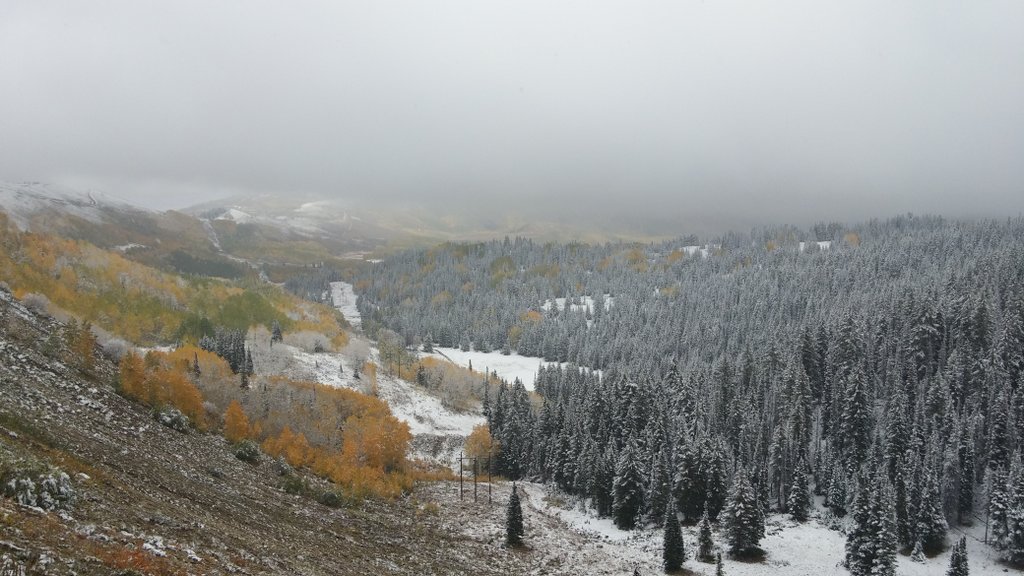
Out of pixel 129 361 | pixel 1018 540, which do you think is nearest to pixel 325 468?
pixel 129 361

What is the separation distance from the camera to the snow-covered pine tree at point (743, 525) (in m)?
69.1

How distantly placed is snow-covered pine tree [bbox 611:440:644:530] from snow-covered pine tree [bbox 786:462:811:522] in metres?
21.1

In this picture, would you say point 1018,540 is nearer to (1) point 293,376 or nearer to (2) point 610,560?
(2) point 610,560

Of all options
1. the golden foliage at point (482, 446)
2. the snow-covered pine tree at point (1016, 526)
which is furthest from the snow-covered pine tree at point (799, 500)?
the golden foliage at point (482, 446)

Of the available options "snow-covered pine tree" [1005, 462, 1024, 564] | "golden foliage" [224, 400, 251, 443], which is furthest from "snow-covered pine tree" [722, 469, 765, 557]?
"golden foliage" [224, 400, 251, 443]

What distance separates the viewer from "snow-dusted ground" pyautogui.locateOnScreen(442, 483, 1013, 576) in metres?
64.2

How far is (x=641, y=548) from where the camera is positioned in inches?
2862

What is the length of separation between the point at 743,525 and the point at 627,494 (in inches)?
717

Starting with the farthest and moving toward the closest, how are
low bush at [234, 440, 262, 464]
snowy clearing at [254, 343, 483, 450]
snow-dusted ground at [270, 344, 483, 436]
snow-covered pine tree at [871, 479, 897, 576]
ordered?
snow-dusted ground at [270, 344, 483, 436], snowy clearing at [254, 343, 483, 450], low bush at [234, 440, 262, 464], snow-covered pine tree at [871, 479, 897, 576]

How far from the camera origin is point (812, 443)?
101188mm

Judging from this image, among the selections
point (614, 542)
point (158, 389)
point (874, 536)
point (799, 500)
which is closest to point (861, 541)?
point (874, 536)

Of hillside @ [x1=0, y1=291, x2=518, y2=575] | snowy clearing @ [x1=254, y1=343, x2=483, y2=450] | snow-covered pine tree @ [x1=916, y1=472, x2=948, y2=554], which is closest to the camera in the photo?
hillside @ [x1=0, y1=291, x2=518, y2=575]

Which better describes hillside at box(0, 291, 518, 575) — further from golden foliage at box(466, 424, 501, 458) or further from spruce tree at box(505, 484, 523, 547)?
golden foliage at box(466, 424, 501, 458)

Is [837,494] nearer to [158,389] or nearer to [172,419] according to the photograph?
[172,419]
